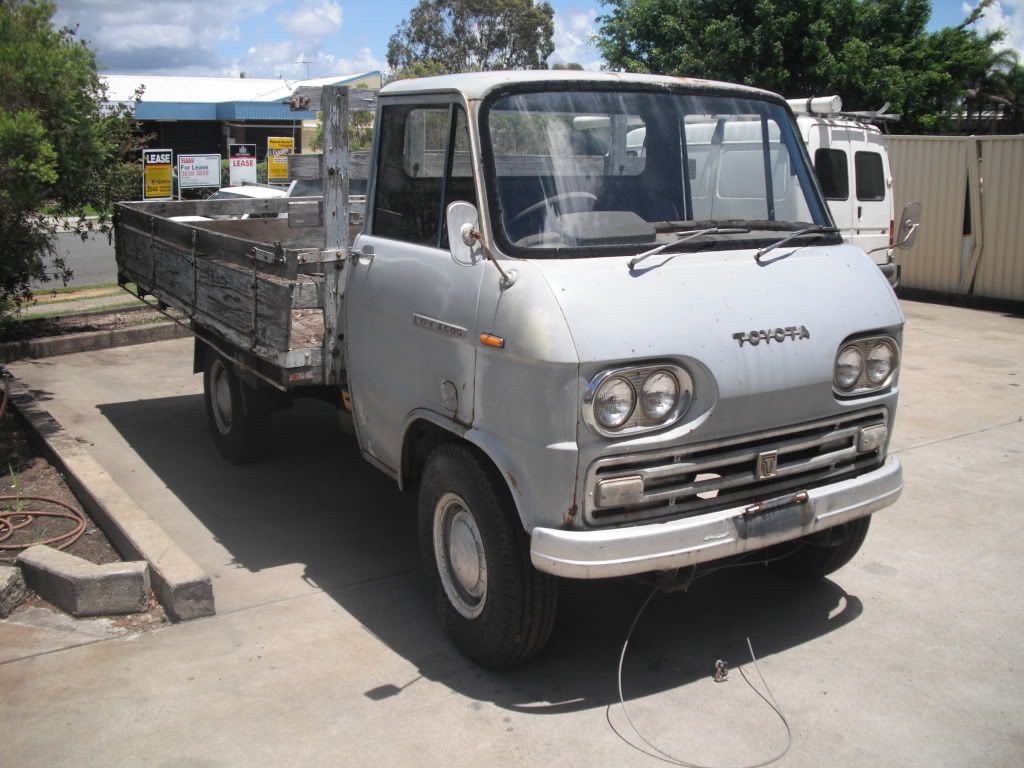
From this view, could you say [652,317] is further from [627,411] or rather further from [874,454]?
[874,454]

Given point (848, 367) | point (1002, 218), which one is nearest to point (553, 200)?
point (848, 367)

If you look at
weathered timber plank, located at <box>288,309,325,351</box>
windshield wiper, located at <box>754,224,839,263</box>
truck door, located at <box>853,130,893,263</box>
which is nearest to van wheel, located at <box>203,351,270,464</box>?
weathered timber plank, located at <box>288,309,325,351</box>

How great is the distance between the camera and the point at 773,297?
4.00 meters

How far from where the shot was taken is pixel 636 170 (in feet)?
14.7

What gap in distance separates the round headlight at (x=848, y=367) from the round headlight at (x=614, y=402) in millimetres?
983

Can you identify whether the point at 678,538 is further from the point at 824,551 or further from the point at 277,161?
the point at 277,161

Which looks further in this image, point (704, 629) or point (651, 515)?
point (704, 629)

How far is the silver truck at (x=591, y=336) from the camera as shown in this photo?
3.65 meters

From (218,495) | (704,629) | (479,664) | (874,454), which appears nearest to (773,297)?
(874,454)

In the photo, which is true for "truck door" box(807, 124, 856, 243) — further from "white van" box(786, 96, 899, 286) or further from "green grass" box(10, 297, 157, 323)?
"green grass" box(10, 297, 157, 323)

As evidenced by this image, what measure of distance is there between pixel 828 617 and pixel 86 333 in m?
8.82

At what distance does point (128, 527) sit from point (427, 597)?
5.49 feet

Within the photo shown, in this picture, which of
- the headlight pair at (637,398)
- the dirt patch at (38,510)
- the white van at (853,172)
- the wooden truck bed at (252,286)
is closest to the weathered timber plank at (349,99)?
the wooden truck bed at (252,286)

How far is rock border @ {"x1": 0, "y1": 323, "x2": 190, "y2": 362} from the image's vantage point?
10.4m
